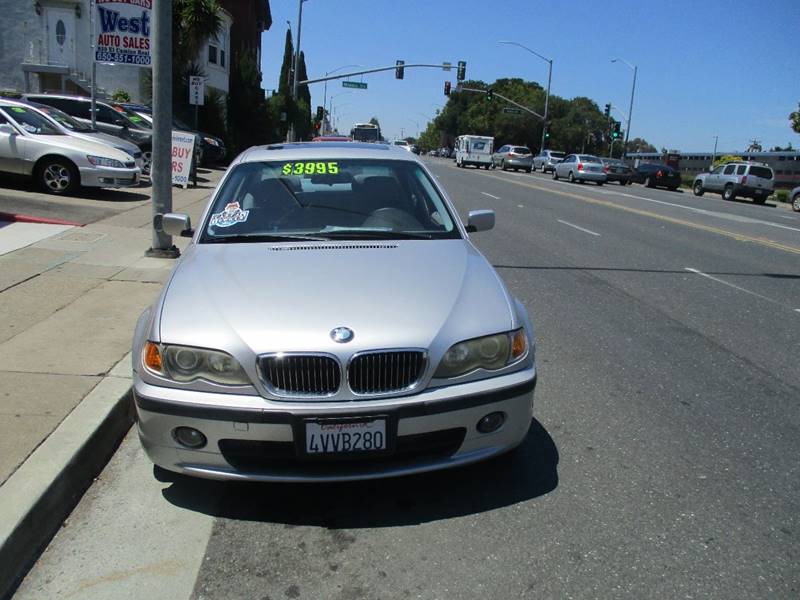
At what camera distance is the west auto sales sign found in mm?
9977

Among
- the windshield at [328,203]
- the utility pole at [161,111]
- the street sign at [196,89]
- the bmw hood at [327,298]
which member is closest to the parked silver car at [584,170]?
the street sign at [196,89]

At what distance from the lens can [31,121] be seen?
14.1m

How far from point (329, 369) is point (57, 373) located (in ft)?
8.26

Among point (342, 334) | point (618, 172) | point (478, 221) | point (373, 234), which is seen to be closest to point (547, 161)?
point (618, 172)

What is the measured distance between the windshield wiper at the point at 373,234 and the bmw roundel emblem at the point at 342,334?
1311 mm

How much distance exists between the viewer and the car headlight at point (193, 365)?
3215mm

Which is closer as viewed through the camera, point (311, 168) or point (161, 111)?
point (311, 168)

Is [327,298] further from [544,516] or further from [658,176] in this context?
[658,176]

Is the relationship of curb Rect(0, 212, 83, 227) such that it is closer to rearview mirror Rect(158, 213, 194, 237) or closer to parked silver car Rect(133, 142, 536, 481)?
rearview mirror Rect(158, 213, 194, 237)

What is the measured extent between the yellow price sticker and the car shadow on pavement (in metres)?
2.15

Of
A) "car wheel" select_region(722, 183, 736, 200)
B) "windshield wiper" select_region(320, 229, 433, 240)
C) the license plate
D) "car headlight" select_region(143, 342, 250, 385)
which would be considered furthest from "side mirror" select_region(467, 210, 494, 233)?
"car wheel" select_region(722, 183, 736, 200)

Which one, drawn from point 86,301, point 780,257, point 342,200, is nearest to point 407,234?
point 342,200

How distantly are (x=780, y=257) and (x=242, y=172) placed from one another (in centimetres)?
1066

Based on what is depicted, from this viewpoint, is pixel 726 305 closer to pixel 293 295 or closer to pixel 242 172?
pixel 242 172
